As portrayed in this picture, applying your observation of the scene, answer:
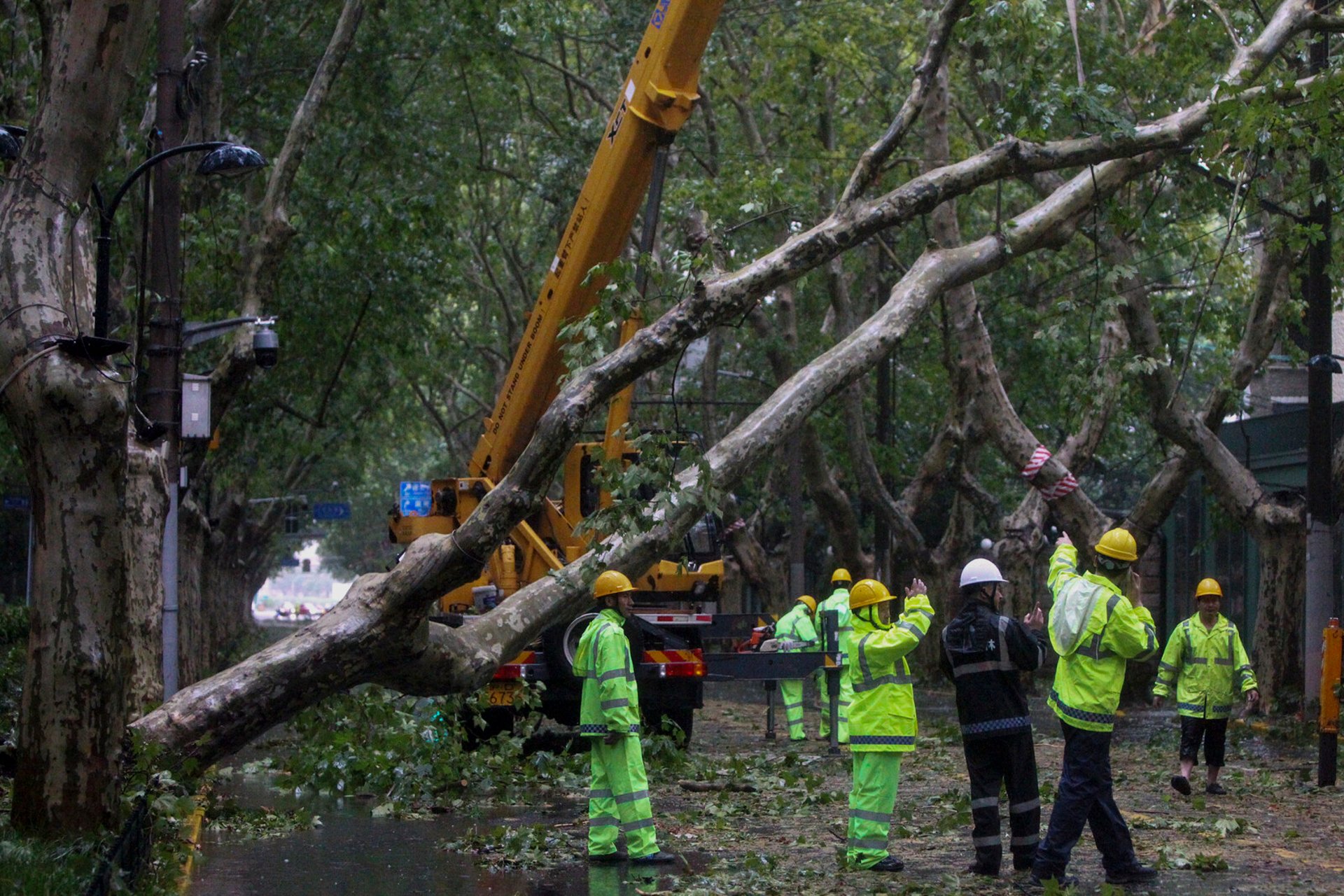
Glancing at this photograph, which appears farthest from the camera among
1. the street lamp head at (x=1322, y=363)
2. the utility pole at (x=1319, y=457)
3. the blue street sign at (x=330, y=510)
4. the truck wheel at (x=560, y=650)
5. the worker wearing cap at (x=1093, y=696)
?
the blue street sign at (x=330, y=510)

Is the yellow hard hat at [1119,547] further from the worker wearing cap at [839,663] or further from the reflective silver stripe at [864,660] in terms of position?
the worker wearing cap at [839,663]

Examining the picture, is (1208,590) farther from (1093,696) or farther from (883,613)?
(1093,696)

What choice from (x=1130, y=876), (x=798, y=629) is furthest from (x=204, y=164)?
(x=798, y=629)

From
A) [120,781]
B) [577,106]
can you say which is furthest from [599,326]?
[577,106]

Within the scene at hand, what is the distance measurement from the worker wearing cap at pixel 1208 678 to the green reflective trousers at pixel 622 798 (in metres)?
5.04

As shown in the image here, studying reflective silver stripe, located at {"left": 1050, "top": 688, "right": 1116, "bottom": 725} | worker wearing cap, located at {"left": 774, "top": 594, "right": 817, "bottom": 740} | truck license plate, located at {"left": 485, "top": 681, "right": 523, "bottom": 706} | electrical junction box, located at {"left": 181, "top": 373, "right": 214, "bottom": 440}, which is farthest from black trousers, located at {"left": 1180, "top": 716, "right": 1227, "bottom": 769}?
electrical junction box, located at {"left": 181, "top": 373, "right": 214, "bottom": 440}

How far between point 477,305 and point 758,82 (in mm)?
13854

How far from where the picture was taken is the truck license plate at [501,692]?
47.1 feet

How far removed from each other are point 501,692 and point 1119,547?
7.08 metres

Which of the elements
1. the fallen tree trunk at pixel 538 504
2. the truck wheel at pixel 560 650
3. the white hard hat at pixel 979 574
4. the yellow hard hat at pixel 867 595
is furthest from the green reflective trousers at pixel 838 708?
the white hard hat at pixel 979 574

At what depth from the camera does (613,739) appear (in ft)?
31.2

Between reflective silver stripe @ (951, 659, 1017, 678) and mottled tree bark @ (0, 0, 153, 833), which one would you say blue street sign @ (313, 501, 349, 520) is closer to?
reflective silver stripe @ (951, 659, 1017, 678)

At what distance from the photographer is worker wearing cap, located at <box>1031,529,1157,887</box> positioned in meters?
8.45

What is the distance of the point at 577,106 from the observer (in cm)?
2894
